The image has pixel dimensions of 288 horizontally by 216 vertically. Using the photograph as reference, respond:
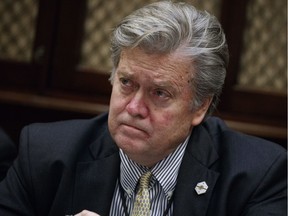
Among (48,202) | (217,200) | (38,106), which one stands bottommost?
(38,106)

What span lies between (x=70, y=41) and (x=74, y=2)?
0.73ft

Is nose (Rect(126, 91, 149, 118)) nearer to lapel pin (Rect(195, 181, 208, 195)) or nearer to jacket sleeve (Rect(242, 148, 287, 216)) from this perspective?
lapel pin (Rect(195, 181, 208, 195))

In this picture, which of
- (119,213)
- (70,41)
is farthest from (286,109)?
(119,213)

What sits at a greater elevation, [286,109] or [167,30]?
[167,30]

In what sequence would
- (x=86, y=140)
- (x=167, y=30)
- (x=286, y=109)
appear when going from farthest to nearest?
1. (x=286, y=109)
2. (x=86, y=140)
3. (x=167, y=30)

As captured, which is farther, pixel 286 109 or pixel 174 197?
pixel 286 109

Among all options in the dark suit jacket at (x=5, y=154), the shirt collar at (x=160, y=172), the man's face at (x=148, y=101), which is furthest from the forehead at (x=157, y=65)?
the dark suit jacket at (x=5, y=154)

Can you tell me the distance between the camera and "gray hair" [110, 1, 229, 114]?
7.23ft

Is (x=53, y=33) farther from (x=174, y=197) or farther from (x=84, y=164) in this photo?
(x=174, y=197)

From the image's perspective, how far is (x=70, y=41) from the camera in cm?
369

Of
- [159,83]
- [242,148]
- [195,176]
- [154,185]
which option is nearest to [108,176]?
[154,185]

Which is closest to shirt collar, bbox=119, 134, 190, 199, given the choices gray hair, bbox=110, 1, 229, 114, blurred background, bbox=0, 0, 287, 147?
gray hair, bbox=110, 1, 229, 114

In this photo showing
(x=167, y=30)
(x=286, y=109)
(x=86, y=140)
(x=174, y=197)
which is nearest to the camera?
(x=167, y=30)

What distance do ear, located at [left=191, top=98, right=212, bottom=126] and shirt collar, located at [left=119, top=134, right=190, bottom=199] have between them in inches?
4.8
